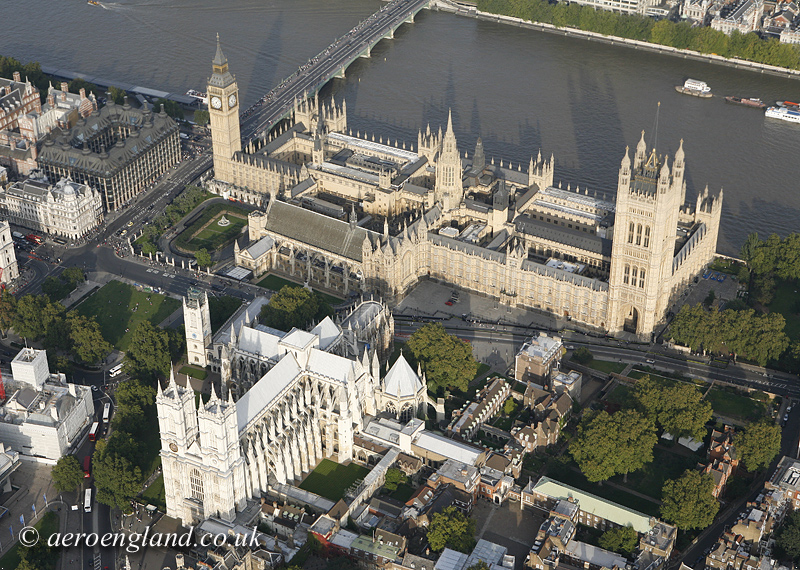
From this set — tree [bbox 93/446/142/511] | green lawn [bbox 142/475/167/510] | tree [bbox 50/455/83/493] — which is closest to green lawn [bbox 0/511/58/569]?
tree [bbox 50/455/83/493]

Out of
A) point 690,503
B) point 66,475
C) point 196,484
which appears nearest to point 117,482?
point 66,475

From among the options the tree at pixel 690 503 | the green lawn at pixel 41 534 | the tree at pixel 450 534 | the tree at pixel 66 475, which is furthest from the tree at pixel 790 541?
the tree at pixel 66 475

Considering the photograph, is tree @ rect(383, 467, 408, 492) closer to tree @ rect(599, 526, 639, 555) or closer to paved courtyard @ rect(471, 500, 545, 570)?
paved courtyard @ rect(471, 500, 545, 570)

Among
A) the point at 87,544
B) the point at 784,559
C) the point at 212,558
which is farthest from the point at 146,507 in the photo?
the point at 784,559

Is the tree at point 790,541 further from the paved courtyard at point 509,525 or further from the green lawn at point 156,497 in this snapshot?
the green lawn at point 156,497

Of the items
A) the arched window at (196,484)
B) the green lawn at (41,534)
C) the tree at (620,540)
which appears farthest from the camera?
the arched window at (196,484)

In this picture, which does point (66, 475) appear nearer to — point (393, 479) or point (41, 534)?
point (41, 534)

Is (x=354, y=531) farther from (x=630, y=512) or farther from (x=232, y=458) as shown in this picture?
(x=630, y=512)
